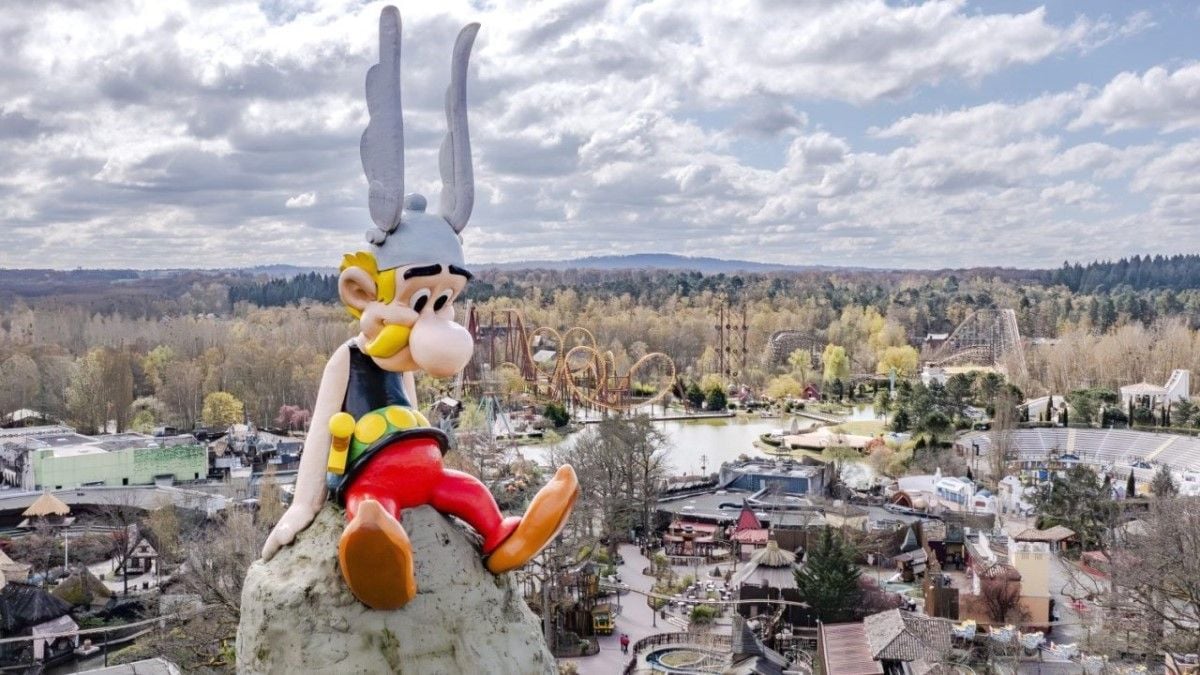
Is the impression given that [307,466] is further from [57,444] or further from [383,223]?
[57,444]

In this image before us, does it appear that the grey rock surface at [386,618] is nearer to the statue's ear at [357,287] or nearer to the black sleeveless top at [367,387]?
the black sleeveless top at [367,387]

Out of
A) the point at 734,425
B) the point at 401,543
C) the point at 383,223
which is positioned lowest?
the point at 734,425

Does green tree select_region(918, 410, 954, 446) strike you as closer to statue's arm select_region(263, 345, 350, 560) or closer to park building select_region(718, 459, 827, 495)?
park building select_region(718, 459, 827, 495)

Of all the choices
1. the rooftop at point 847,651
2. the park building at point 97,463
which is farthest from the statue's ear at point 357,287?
the park building at point 97,463

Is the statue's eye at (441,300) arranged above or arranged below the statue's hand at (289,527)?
above

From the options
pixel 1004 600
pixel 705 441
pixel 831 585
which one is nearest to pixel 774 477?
pixel 705 441

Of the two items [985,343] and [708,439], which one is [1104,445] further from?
Result: [985,343]

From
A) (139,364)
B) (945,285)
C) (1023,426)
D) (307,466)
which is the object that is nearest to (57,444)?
(139,364)
